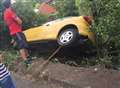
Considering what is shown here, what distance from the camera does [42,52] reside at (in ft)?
43.9

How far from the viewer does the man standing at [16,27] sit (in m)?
11.8

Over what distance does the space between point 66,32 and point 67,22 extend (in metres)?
0.34

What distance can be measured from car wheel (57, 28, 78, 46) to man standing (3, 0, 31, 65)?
0.98m

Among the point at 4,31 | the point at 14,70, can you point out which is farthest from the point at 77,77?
the point at 4,31

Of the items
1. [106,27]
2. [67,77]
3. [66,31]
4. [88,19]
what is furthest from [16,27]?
[106,27]

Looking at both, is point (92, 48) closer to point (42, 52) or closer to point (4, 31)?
point (42, 52)

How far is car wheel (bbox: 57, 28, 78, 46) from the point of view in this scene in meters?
12.0

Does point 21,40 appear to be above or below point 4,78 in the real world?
below

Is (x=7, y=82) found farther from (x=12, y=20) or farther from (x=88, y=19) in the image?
(x=88, y=19)

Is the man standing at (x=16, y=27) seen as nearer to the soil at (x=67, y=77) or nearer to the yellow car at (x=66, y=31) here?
the soil at (x=67, y=77)

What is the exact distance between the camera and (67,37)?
1216 cm

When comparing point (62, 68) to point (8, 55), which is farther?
point (8, 55)

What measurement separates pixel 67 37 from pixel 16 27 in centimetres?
139

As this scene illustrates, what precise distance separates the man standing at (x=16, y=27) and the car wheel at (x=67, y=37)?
98 cm
